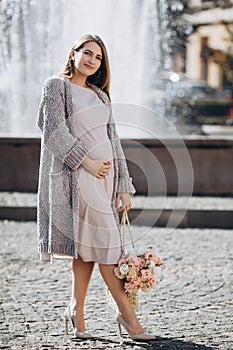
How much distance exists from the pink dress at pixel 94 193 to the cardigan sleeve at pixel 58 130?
3.6 inches

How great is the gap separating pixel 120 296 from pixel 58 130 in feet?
2.94

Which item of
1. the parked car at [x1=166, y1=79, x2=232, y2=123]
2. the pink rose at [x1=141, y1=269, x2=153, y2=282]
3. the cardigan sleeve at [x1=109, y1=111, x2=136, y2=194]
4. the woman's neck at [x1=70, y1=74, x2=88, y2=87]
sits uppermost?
the woman's neck at [x1=70, y1=74, x2=88, y2=87]

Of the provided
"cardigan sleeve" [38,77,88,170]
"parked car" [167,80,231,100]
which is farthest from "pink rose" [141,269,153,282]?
"parked car" [167,80,231,100]

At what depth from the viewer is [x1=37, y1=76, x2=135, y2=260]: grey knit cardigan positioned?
5.29 metres

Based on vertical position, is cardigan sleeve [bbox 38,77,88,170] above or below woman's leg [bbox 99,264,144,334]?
above

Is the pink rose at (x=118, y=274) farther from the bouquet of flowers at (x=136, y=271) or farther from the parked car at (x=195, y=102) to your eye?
the parked car at (x=195, y=102)

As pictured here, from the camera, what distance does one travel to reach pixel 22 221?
10.6 m

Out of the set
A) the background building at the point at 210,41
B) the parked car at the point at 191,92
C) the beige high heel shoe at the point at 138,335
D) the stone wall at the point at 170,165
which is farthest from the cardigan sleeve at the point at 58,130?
the background building at the point at 210,41

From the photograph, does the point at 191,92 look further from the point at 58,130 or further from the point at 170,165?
the point at 58,130

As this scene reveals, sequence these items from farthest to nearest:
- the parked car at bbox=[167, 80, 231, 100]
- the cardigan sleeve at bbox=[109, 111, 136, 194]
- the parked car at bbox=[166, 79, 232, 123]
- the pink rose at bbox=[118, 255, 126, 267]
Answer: the parked car at bbox=[167, 80, 231, 100], the parked car at bbox=[166, 79, 232, 123], the cardigan sleeve at bbox=[109, 111, 136, 194], the pink rose at bbox=[118, 255, 126, 267]

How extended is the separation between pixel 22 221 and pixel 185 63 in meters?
35.9

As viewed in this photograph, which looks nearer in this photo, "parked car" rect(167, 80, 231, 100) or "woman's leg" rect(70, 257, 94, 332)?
"woman's leg" rect(70, 257, 94, 332)

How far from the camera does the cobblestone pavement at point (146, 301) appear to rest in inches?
219

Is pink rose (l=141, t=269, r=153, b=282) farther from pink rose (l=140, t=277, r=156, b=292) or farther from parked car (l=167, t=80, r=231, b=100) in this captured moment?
parked car (l=167, t=80, r=231, b=100)
